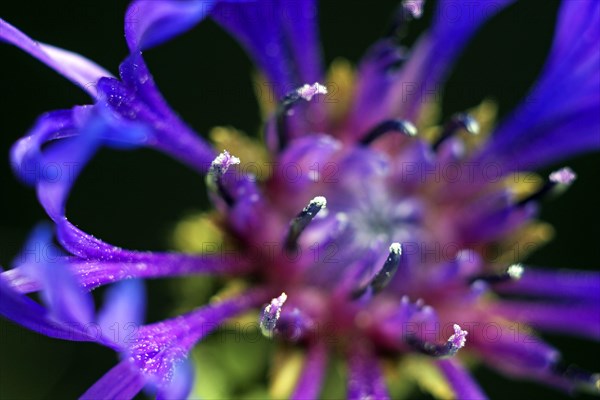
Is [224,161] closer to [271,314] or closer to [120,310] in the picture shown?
[271,314]

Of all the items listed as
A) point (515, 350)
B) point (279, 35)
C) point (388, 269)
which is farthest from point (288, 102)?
point (515, 350)

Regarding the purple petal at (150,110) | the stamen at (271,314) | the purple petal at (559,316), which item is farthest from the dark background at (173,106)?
the purple petal at (559,316)

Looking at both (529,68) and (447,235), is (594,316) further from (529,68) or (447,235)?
(529,68)

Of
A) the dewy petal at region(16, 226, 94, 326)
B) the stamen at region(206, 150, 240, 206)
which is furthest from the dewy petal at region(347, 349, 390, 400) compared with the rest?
the dewy petal at region(16, 226, 94, 326)

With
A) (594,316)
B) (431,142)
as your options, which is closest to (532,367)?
(594,316)

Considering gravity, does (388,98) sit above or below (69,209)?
above
